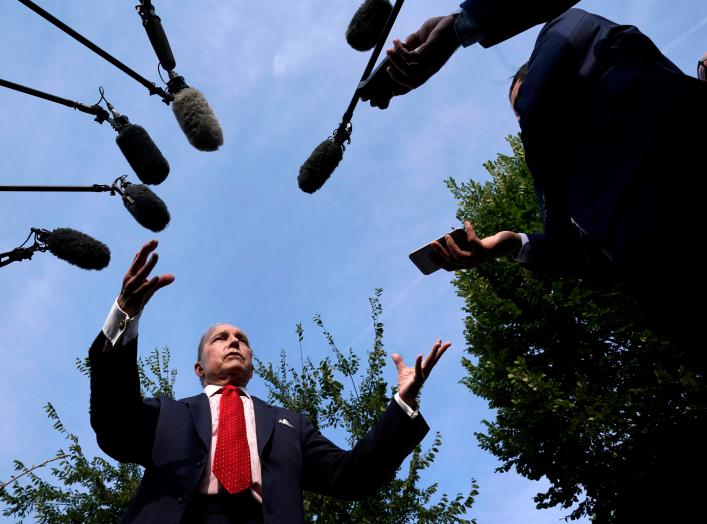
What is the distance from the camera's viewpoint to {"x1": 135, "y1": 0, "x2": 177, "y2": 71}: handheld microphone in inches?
175

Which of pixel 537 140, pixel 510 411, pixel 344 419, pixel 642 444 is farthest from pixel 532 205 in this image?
pixel 537 140

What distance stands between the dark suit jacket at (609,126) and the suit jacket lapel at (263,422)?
7.11 ft

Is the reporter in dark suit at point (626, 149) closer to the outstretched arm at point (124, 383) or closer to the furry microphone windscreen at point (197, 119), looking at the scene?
the outstretched arm at point (124, 383)

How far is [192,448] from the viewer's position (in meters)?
3.29

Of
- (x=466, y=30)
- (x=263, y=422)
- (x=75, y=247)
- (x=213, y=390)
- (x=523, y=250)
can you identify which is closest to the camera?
(x=466, y=30)

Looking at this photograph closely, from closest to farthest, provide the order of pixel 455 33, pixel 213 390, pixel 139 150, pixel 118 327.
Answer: pixel 455 33
pixel 118 327
pixel 213 390
pixel 139 150

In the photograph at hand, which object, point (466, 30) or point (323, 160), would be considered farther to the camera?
point (323, 160)

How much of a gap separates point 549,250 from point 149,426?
241cm

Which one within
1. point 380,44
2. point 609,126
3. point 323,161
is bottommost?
point 609,126

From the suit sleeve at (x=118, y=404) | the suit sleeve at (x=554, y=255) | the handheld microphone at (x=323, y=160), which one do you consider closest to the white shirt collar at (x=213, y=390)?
the suit sleeve at (x=118, y=404)

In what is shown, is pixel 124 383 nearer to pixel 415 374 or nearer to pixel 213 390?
pixel 213 390

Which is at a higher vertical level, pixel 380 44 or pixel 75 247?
pixel 75 247

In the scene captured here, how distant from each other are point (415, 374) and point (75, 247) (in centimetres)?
312

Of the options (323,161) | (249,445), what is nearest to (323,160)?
(323,161)
